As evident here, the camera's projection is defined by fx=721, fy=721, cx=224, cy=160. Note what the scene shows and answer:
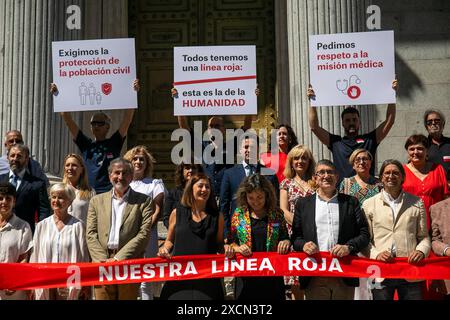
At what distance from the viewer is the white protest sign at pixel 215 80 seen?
→ 9070mm

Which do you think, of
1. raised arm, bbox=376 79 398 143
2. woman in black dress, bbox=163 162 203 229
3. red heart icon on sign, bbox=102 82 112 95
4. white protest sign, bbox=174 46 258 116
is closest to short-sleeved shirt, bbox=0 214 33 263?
woman in black dress, bbox=163 162 203 229

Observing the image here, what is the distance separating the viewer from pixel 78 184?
26.5ft

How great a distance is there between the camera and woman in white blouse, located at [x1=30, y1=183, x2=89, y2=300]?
7.20 meters

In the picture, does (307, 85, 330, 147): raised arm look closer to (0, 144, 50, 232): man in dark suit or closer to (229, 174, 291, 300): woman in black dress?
(229, 174, 291, 300): woman in black dress

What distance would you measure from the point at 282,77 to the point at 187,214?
6558 millimetres

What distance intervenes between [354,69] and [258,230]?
9.74 ft

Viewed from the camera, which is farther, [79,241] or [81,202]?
[81,202]

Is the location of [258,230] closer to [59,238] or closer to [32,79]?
[59,238]

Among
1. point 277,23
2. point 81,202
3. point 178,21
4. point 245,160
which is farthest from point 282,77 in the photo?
point 81,202

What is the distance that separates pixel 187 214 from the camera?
7.07 meters

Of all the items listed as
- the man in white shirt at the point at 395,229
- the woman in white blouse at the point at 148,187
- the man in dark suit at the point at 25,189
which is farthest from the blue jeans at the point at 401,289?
the man in dark suit at the point at 25,189

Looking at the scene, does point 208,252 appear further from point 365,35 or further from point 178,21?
point 178,21

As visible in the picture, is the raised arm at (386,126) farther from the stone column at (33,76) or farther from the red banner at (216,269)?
the stone column at (33,76)
